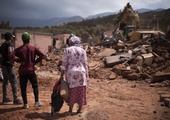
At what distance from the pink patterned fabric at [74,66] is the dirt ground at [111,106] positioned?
73 centimetres

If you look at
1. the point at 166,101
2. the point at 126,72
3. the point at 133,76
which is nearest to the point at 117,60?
the point at 126,72

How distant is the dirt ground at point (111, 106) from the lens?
442 cm

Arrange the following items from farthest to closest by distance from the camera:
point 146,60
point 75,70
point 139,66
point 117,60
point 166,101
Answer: point 117,60 < point 146,60 < point 139,66 < point 166,101 < point 75,70

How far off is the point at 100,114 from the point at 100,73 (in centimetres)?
580

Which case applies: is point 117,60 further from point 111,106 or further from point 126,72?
point 111,106

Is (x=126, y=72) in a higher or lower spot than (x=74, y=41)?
lower

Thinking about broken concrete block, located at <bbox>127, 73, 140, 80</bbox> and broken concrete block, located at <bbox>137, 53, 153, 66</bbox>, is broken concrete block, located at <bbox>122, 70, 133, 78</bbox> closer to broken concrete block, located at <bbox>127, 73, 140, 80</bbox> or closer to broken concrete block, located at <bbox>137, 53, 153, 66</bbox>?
broken concrete block, located at <bbox>127, 73, 140, 80</bbox>

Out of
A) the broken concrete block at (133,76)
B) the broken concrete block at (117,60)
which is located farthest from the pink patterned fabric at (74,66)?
the broken concrete block at (117,60)

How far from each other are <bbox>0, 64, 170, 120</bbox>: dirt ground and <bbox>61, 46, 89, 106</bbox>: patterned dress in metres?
0.45

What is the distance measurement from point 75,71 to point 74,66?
4.1 inches

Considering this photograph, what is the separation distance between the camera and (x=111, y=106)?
534 cm

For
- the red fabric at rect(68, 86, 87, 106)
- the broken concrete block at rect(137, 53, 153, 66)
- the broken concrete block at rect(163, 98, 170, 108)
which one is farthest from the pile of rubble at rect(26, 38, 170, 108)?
the red fabric at rect(68, 86, 87, 106)

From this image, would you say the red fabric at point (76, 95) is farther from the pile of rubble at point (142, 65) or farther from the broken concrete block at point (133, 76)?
the broken concrete block at point (133, 76)

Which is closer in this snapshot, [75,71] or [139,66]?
[75,71]
